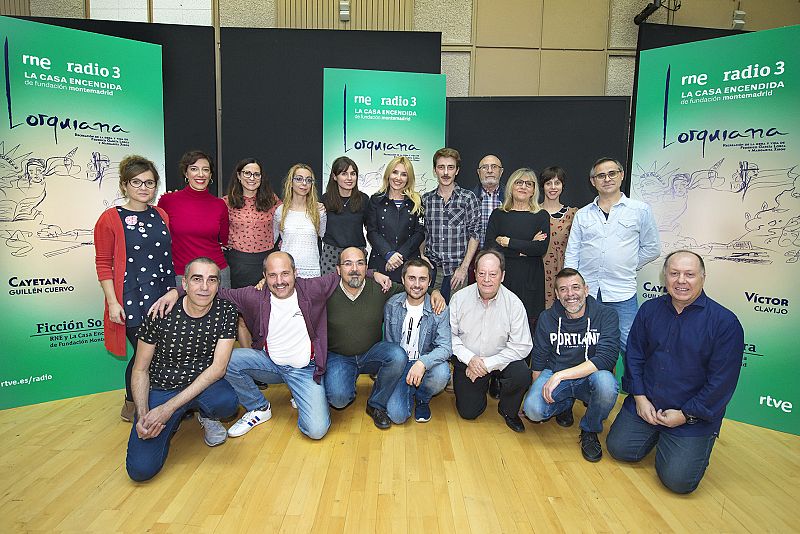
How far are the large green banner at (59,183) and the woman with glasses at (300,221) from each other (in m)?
1.18

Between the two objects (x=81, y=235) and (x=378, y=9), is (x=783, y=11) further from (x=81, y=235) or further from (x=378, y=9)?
(x=81, y=235)

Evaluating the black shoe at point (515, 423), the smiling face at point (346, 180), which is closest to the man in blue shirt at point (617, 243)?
the black shoe at point (515, 423)

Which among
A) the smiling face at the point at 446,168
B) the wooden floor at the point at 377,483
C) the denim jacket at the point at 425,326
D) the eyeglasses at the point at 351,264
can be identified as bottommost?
the wooden floor at the point at 377,483

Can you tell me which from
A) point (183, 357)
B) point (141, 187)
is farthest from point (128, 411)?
point (141, 187)

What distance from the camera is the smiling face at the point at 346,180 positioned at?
3607mm

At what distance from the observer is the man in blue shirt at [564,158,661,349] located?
10.9ft

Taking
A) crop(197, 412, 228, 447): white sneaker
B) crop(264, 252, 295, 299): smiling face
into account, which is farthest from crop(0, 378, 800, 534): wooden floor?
crop(264, 252, 295, 299): smiling face

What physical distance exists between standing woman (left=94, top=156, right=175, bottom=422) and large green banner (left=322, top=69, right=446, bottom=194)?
1.86 m

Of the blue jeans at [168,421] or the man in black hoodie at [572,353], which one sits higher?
the man in black hoodie at [572,353]

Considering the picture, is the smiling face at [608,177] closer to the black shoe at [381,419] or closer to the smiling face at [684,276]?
the smiling face at [684,276]

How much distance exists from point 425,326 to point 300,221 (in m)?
1.10

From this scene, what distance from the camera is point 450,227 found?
3.73 m

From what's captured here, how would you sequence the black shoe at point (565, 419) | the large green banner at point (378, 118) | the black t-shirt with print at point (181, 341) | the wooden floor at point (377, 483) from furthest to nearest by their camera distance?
the large green banner at point (378, 118)
the black shoe at point (565, 419)
the black t-shirt with print at point (181, 341)
the wooden floor at point (377, 483)

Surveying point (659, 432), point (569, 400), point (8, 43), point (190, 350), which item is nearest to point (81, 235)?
point (8, 43)
